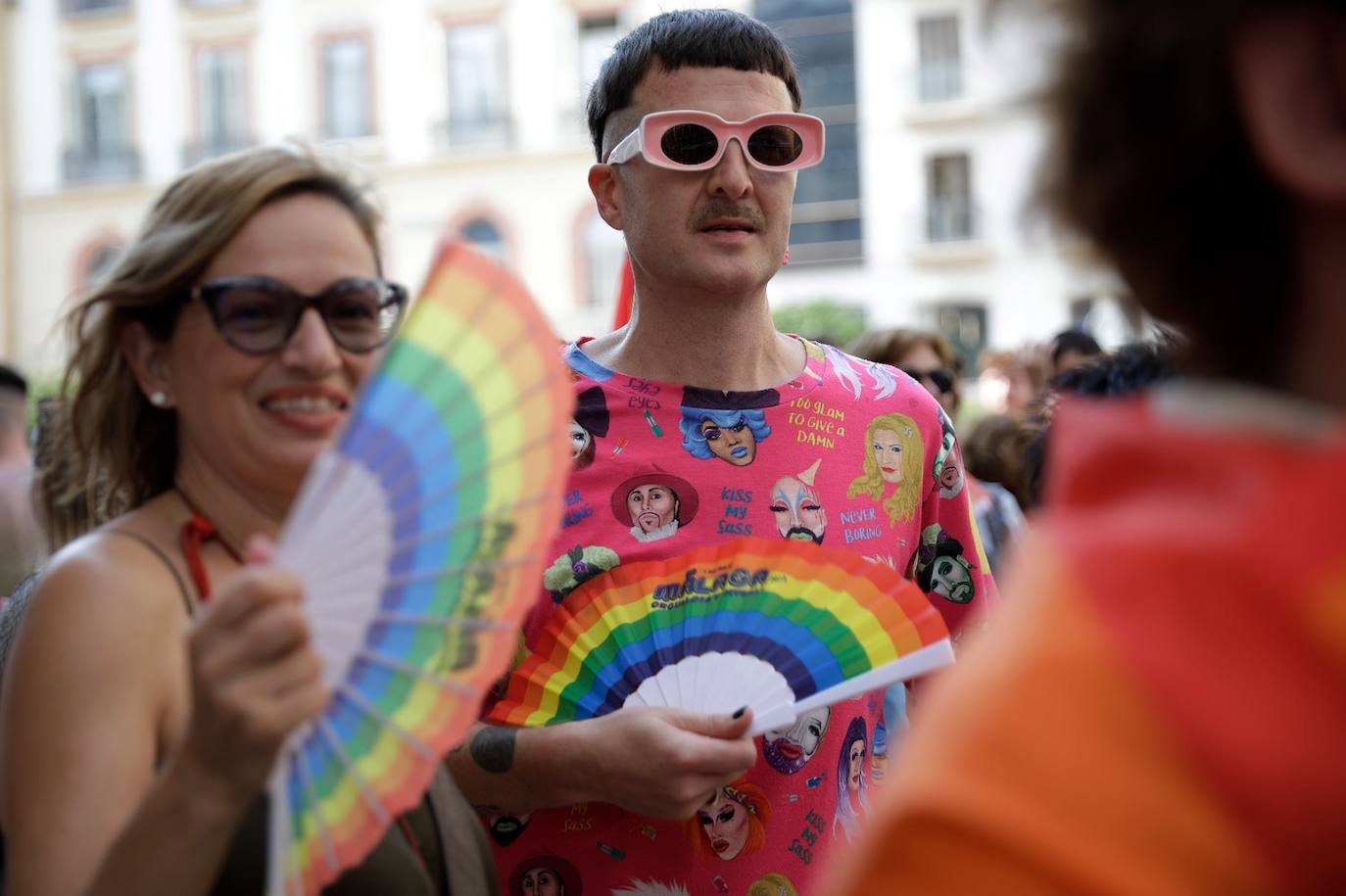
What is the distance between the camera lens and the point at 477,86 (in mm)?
26578

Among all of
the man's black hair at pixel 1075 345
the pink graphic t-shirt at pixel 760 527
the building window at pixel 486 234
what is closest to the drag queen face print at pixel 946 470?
the pink graphic t-shirt at pixel 760 527

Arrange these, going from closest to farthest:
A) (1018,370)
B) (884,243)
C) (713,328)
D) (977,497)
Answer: (713,328)
(977,497)
(1018,370)
(884,243)

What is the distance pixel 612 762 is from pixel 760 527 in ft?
1.63

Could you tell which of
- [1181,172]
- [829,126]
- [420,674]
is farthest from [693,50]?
[829,126]

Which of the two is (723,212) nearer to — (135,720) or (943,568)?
(943,568)

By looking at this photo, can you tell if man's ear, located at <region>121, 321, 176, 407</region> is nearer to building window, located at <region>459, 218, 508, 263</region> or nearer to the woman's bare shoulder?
the woman's bare shoulder

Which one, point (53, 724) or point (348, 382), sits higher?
point (348, 382)

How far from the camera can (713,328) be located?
92.5 inches

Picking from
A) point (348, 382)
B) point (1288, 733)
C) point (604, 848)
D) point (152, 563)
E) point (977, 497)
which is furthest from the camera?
point (977, 497)

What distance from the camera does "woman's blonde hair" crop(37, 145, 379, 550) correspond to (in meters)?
1.57

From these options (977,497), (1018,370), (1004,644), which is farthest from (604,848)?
(1018,370)

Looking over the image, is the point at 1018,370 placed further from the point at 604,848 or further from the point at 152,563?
the point at 152,563

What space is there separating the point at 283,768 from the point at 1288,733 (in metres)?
0.90

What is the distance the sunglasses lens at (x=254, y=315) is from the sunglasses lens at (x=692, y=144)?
3.16ft
